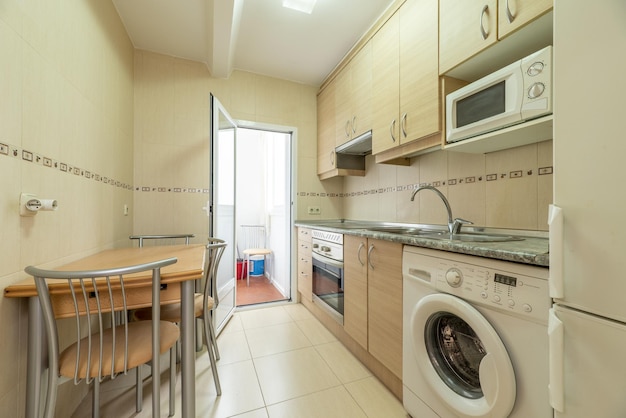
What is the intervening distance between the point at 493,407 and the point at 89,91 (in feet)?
8.17

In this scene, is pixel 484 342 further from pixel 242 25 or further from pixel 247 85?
pixel 247 85

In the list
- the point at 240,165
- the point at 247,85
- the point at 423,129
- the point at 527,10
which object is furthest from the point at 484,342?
the point at 240,165

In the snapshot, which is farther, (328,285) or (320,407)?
(328,285)

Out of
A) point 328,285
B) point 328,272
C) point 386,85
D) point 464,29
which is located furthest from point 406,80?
point 328,285

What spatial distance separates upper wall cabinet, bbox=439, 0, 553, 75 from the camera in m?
1.03

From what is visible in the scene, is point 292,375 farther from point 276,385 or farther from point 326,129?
point 326,129

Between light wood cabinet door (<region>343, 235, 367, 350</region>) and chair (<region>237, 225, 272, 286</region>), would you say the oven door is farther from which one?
chair (<region>237, 225, 272, 286</region>)

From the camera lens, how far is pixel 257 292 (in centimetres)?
326

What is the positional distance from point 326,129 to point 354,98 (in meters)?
0.56

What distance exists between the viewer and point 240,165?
4363 millimetres

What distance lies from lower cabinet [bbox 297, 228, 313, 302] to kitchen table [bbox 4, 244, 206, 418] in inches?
52.3

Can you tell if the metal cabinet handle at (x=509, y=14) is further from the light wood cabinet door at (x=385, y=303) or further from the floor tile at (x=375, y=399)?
the floor tile at (x=375, y=399)

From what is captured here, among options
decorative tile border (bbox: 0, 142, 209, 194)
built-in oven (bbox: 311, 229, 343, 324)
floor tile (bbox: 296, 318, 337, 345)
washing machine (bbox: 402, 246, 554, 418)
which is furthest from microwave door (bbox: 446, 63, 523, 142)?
decorative tile border (bbox: 0, 142, 209, 194)

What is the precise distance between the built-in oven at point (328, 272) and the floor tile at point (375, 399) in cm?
45
